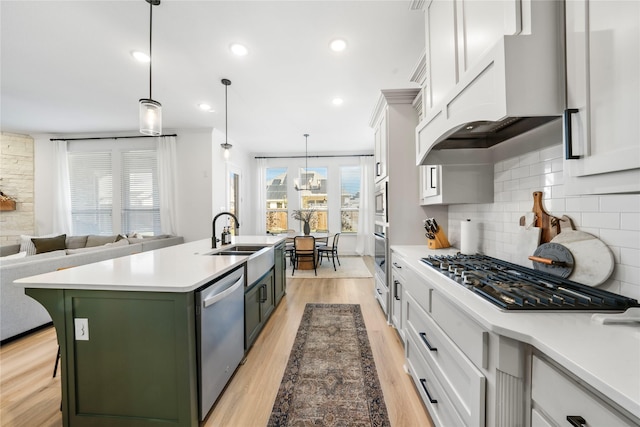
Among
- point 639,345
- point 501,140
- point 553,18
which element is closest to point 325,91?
point 501,140

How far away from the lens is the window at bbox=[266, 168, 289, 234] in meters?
7.18

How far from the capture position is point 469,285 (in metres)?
1.18

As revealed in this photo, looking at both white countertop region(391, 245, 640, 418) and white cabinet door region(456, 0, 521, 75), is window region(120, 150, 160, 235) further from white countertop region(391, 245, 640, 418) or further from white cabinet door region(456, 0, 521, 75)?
white countertop region(391, 245, 640, 418)

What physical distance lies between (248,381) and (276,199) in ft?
18.5

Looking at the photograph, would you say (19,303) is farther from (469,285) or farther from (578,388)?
(578,388)

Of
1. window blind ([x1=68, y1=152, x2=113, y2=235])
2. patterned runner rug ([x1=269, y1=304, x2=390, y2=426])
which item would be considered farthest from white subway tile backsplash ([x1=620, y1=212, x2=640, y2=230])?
window blind ([x1=68, y1=152, x2=113, y2=235])

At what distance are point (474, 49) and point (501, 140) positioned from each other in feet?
2.74

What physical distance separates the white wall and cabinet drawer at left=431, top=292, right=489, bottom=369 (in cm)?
60

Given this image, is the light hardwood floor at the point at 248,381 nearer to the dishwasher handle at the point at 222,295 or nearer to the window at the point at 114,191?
the dishwasher handle at the point at 222,295

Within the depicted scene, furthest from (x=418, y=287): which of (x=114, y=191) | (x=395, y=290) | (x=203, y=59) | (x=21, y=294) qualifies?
(x=114, y=191)

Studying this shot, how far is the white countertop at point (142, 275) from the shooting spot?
1329 millimetres

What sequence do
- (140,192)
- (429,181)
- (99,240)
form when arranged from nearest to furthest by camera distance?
(429,181) < (99,240) < (140,192)

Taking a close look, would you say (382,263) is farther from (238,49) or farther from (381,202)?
(238,49)

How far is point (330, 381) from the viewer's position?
188 centimetres
